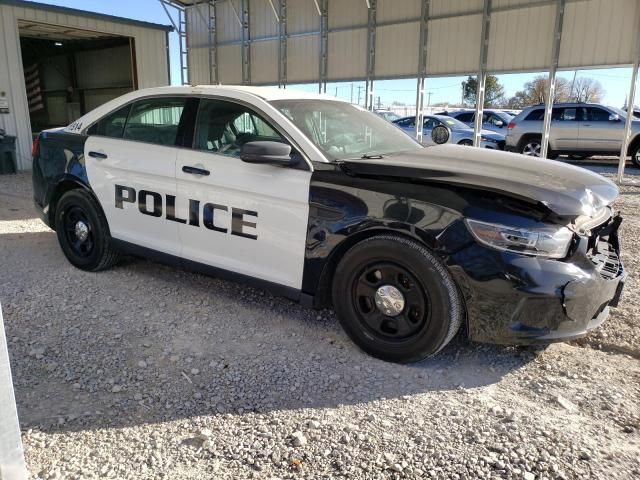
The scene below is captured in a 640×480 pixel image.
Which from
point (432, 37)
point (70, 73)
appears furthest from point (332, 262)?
point (70, 73)

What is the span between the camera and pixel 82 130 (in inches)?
189

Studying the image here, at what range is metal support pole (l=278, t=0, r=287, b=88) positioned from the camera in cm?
1480

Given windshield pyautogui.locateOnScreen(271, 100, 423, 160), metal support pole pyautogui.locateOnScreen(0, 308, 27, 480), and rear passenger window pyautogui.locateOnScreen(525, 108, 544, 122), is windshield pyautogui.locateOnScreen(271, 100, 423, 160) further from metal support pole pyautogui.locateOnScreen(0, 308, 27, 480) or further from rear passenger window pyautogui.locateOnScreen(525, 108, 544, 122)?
rear passenger window pyautogui.locateOnScreen(525, 108, 544, 122)

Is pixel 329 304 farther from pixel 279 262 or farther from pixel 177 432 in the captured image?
pixel 177 432

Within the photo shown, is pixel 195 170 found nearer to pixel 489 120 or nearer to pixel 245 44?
pixel 245 44

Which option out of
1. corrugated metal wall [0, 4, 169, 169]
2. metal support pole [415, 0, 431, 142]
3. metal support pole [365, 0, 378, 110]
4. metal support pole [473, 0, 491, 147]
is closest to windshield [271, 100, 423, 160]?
metal support pole [473, 0, 491, 147]

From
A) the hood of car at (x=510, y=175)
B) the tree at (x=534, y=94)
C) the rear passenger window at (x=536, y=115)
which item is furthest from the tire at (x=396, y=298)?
the tree at (x=534, y=94)

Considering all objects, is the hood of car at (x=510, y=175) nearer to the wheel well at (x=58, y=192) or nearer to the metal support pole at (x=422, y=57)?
the wheel well at (x=58, y=192)

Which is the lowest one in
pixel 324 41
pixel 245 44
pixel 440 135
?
pixel 440 135

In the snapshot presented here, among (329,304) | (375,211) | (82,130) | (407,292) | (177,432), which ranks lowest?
(177,432)

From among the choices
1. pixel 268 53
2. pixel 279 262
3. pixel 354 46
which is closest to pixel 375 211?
pixel 279 262

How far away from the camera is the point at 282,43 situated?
14945 millimetres

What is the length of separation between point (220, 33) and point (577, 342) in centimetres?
1543

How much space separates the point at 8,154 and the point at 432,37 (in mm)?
9810
